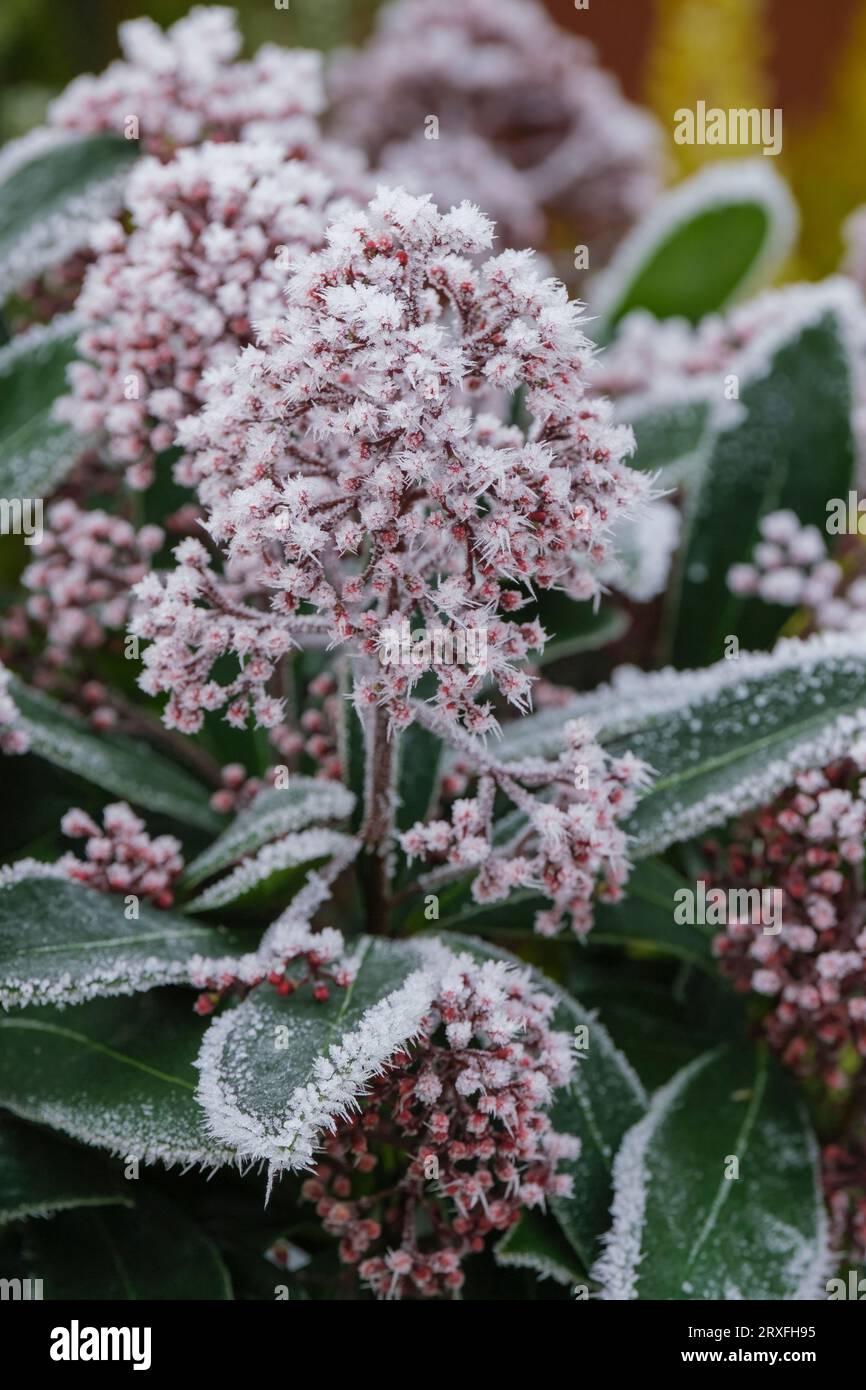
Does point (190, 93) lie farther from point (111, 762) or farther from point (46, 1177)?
point (46, 1177)

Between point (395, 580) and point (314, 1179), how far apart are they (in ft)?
Result: 1.01

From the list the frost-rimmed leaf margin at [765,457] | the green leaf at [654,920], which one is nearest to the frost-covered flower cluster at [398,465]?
the green leaf at [654,920]

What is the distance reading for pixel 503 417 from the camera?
0.81 metres

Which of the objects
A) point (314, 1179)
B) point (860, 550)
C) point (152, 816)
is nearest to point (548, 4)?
point (860, 550)

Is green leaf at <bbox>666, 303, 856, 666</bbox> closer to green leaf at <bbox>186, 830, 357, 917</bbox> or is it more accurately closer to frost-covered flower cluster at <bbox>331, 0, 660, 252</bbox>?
green leaf at <bbox>186, 830, 357, 917</bbox>

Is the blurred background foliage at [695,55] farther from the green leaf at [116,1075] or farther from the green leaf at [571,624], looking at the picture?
the green leaf at [116,1075]

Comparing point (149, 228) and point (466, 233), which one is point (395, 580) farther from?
point (149, 228)

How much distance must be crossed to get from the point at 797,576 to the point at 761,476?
0.27 ft

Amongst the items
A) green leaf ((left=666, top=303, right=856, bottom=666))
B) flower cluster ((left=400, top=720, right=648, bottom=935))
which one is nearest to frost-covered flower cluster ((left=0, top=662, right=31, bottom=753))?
flower cluster ((left=400, top=720, right=648, bottom=935))

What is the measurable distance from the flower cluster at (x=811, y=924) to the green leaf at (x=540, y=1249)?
17cm

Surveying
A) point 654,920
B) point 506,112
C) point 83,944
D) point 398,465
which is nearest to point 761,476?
point 654,920

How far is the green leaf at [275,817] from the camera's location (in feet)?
1.99

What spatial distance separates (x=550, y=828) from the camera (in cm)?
55
